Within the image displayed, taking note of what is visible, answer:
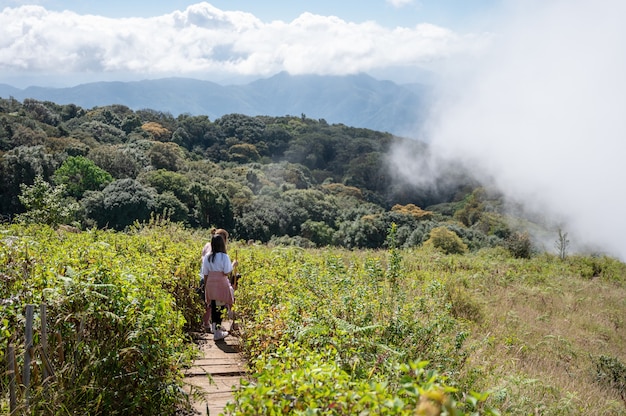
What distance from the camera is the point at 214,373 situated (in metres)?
5.04

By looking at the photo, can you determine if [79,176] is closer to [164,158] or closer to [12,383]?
[164,158]

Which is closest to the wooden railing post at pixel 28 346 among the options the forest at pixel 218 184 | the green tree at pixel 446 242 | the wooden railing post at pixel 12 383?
the wooden railing post at pixel 12 383

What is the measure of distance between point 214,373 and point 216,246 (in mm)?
1933

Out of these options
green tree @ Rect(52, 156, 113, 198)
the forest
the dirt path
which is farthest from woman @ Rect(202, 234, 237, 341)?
green tree @ Rect(52, 156, 113, 198)

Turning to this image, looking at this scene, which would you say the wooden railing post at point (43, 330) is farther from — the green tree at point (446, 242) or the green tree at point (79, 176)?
the green tree at point (79, 176)

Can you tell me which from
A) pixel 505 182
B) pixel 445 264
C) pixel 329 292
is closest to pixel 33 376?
pixel 329 292

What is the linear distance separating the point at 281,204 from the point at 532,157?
159ft

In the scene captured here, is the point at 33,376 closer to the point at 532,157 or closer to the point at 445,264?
the point at 445,264

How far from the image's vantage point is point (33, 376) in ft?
10.6

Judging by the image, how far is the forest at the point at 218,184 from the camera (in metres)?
32.0

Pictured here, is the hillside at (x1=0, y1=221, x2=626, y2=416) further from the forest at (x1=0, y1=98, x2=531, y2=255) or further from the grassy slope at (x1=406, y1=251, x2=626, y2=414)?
the forest at (x1=0, y1=98, x2=531, y2=255)

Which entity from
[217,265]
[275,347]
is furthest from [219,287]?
[275,347]

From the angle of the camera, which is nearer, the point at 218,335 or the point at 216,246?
the point at 218,335

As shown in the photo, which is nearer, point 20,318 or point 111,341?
point 20,318
